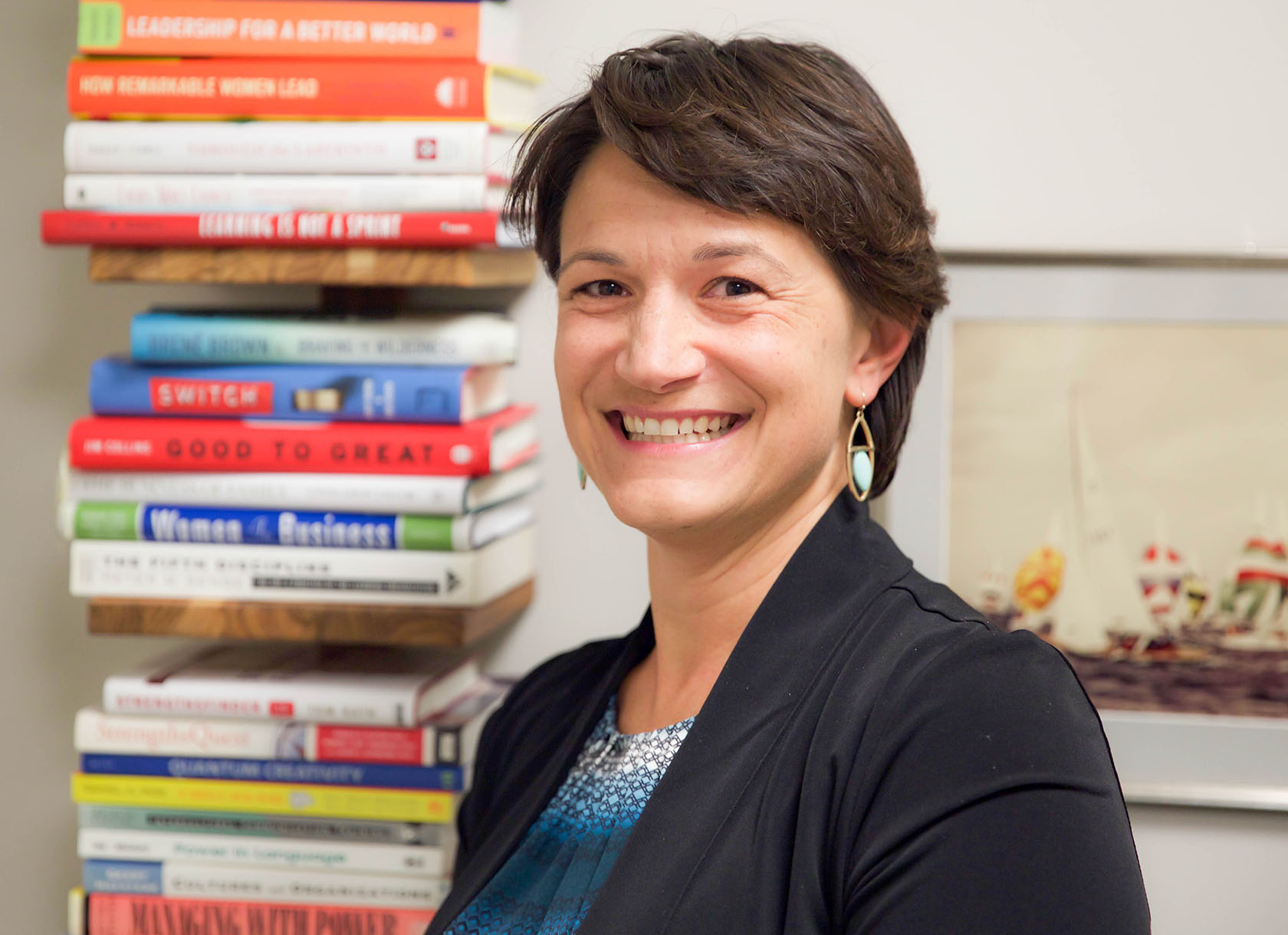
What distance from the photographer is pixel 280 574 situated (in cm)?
132

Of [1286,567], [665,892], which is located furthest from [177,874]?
[1286,567]

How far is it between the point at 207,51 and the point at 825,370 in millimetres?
793

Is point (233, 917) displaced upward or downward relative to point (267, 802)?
downward

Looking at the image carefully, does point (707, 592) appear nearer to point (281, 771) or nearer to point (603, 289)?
point (603, 289)

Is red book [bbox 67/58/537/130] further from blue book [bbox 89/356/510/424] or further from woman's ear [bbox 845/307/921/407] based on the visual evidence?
woman's ear [bbox 845/307/921/407]

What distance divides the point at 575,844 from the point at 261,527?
544 millimetres

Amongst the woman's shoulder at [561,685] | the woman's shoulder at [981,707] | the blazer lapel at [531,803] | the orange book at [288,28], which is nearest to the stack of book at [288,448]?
the orange book at [288,28]

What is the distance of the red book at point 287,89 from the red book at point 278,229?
109mm

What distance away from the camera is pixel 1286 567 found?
4.42 ft

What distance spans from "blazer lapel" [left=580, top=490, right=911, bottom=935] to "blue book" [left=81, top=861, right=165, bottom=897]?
748mm

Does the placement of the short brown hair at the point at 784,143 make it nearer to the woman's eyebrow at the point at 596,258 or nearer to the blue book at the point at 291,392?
the woman's eyebrow at the point at 596,258

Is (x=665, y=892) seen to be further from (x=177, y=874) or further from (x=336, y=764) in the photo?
(x=177, y=874)

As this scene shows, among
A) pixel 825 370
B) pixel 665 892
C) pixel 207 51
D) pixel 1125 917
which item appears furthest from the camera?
pixel 207 51

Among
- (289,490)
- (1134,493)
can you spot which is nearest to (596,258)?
(289,490)
